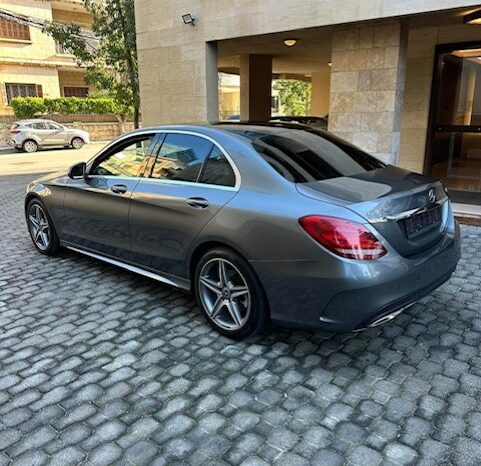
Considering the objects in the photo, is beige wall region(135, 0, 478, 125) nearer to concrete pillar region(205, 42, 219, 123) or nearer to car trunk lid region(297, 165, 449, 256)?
concrete pillar region(205, 42, 219, 123)

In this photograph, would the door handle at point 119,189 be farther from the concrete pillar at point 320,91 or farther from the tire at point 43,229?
the concrete pillar at point 320,91

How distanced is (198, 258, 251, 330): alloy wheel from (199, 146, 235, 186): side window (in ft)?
1.90

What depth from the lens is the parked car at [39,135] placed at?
21.8 m

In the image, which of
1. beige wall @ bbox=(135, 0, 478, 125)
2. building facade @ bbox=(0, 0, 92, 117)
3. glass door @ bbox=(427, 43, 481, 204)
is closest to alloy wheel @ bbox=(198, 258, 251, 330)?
beige wall @ bbox=(135, 0, 478, 125)

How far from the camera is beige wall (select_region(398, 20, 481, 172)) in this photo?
849cm

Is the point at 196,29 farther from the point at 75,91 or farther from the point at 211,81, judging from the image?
the point at 75,91

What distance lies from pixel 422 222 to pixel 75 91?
1420 inches

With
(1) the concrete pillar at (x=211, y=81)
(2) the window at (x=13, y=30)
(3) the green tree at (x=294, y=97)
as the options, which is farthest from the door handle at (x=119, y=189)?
(3) the green tree at (x=294, y=97)

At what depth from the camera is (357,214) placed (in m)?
2.76

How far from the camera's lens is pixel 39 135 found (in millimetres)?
22312

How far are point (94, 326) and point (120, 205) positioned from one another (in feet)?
3.60

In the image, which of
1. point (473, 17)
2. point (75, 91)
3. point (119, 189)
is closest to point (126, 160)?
point (119, 189)

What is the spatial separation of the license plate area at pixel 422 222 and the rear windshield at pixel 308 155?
1.96 feet

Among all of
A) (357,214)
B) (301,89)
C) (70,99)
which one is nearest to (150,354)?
(357,214)
